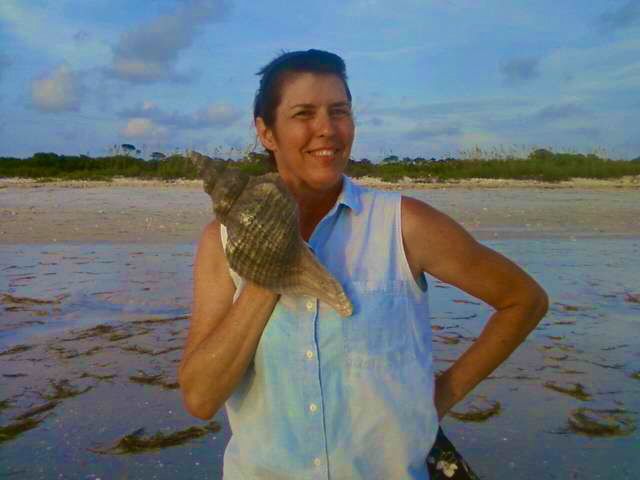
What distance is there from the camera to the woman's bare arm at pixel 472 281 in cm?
230

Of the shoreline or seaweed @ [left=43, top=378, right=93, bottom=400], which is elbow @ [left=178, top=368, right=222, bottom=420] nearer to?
seaweed @ [left=43, top=378, right=93, bottom=400]

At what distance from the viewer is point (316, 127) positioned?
2.34 meters

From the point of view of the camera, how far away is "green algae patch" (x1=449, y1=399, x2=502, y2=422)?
3.88 metres

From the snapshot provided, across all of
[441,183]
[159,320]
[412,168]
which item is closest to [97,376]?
[159,320]

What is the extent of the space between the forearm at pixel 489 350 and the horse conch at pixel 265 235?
599mm

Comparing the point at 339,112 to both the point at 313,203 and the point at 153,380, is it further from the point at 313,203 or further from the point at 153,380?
the point at 153,380

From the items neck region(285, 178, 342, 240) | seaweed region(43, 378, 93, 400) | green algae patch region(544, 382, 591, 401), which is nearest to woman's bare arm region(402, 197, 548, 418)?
neck region(285, 178, 342, 240)

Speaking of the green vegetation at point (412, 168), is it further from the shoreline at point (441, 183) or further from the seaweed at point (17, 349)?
the seaweed at point (17, 349)

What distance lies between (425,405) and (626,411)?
2.18 m

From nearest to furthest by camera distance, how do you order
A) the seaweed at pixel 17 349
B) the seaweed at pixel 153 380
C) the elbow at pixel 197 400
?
the elbow at pixel 197 400 → the seaweed at pixel 153 380 → the seaweed at pixel 17 349

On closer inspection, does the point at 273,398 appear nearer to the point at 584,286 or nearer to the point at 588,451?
the point at 588,451

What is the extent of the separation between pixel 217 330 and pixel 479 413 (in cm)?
220

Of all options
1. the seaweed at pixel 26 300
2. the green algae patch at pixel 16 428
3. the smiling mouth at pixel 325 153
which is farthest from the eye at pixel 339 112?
the seaweed at pixel 26 300

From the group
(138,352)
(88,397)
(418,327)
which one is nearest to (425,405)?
(418,327)
